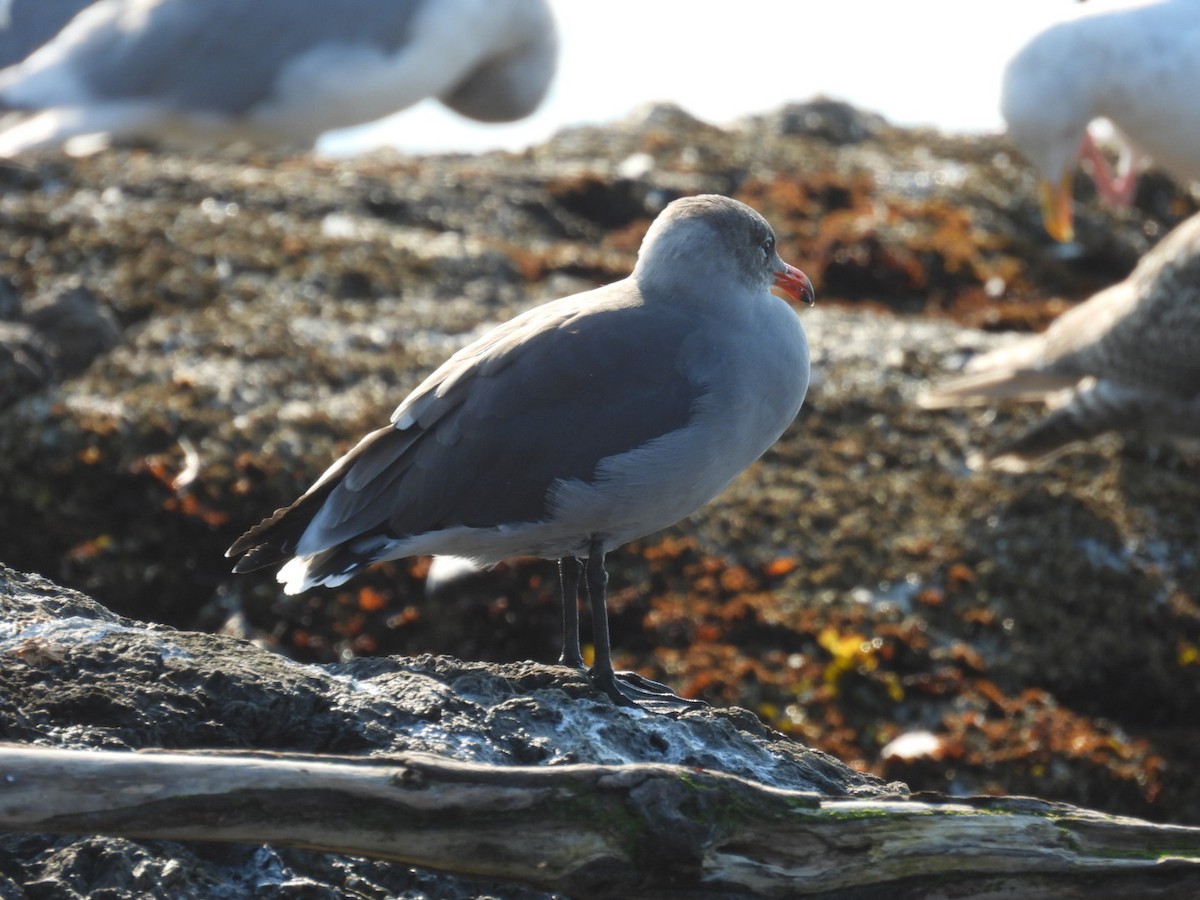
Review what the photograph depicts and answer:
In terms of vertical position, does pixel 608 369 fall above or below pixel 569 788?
above

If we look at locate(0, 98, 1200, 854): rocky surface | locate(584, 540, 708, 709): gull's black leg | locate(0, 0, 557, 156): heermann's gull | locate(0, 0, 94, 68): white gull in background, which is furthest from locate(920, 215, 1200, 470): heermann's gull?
locate(0, 0, 94, 68): white gull in background

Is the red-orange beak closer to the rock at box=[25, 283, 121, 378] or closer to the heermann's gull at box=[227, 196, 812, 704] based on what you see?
the heermann's gull at box=[227, 196, 812, 704]

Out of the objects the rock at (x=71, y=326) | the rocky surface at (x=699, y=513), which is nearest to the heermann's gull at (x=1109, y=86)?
the rocky surface at (x=699, y=513)

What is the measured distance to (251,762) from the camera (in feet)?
9.55

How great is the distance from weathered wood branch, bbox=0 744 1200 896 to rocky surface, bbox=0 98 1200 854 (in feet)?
8.29

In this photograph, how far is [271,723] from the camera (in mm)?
3420

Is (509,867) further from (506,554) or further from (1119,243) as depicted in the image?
(1119,243)

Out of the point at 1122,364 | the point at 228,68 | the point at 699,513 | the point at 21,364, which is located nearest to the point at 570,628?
the point at 699,513

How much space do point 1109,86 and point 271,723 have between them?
8.26m

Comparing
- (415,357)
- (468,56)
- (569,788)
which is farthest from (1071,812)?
(468,56)

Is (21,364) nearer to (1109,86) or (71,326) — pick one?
(71,326)

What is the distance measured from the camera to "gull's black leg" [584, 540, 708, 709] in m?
4.12

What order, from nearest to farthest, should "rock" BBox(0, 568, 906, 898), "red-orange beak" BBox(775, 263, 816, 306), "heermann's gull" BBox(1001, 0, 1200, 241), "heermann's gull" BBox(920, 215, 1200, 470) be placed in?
"rock" BBox(0, 568, 906, 898) < "red-orange beak" BBox(775, 263, 816, 306) < "heermann's gull" BBox(920, 215, 1200, 470) < "heermann's gull" BBox(1001, 0, 1200, 241)

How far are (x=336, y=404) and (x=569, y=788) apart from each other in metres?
4.29
